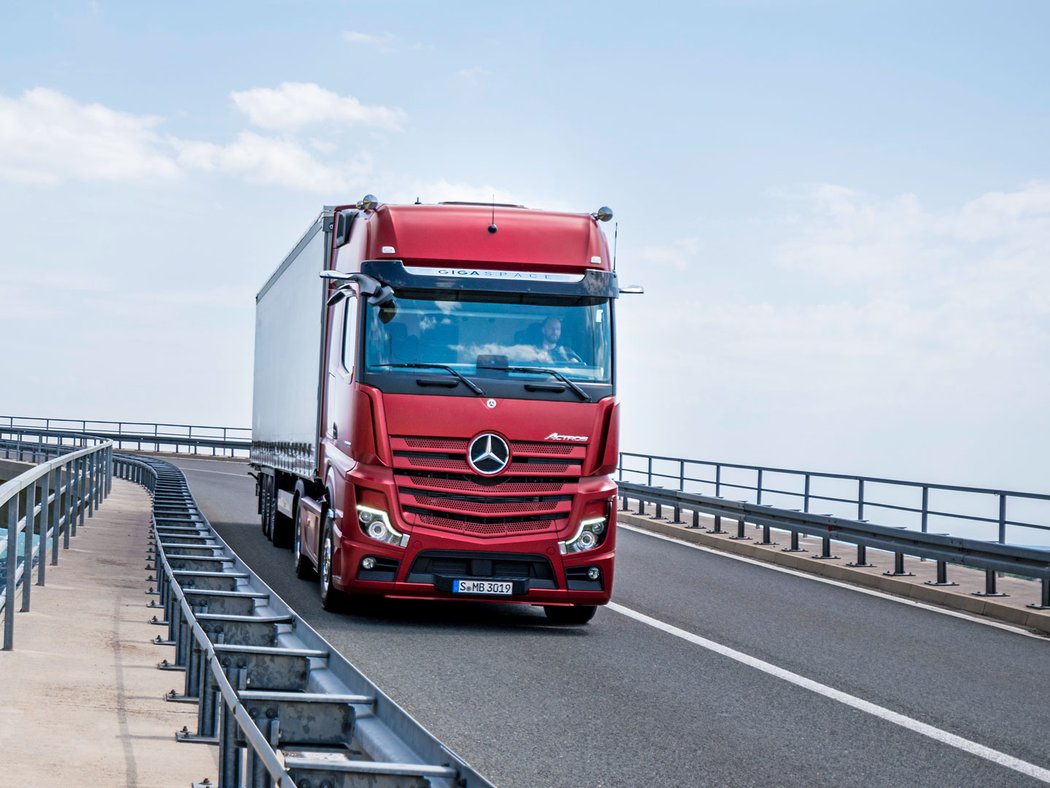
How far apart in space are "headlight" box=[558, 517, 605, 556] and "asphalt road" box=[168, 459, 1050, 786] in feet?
2.34

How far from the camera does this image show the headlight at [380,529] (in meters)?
11.5

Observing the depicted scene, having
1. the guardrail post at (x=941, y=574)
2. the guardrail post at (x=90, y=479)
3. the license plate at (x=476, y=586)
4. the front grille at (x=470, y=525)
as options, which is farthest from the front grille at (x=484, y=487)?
the guardrail post at (x=90, y=479)

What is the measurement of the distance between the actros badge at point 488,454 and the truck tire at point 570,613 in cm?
166

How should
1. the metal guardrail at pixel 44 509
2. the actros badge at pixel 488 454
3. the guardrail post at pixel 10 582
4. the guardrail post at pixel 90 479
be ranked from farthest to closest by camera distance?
the guardrail post at pixel 90 479
the actros badge at pixel 488 454
the metal guardrail at pixel 44 509
the guardrail post at pixel 10 582

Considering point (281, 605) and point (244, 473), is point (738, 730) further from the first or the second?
point (244, 473)

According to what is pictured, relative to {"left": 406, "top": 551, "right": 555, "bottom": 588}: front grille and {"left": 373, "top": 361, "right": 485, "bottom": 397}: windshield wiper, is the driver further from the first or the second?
{"left": 406, "top": 551, "right": 555, "bottom": 588}: front grille

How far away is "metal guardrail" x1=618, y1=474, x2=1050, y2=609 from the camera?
13.8 meters

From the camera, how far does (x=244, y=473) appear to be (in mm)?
47938

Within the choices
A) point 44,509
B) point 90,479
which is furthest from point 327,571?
point 90,479

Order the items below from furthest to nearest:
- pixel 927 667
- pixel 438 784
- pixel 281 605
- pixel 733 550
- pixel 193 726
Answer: pixel 733 550, pixel 927 667, pixel 281 605, pixel 193 726, pixel 438 784

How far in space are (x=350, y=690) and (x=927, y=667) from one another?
6426 millimetres

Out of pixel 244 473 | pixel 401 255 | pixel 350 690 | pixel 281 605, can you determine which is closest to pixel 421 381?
pixel 401 255

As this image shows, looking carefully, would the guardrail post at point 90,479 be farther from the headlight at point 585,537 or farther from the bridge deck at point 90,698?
the headlight at point 585,537

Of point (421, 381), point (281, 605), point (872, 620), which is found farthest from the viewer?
point (872, 620)
